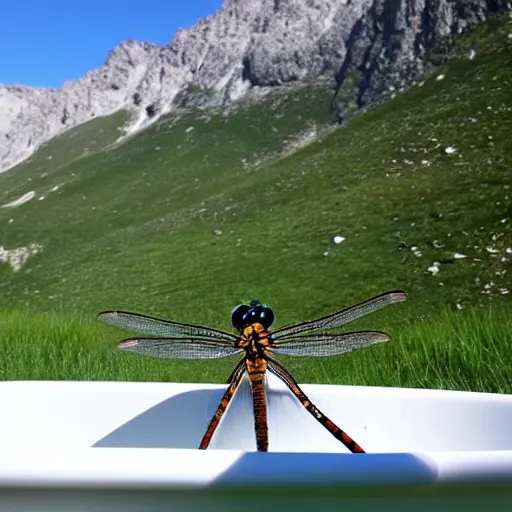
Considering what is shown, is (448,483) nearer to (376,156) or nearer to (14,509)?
(14,509)

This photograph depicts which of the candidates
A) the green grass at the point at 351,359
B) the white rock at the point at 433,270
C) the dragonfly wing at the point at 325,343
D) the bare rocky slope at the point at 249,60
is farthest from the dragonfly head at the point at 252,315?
the bare rocky slope at the point at 249,60

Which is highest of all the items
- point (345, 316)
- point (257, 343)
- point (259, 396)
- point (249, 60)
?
point (249, 60)

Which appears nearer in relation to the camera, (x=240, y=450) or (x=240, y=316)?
(x=240, y=450)

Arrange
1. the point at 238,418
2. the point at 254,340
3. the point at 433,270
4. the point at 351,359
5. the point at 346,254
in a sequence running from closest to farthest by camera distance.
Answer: the point at 254,340, the point at 238,418, the point at 351,359, the point at 433,270, the point at 346,254

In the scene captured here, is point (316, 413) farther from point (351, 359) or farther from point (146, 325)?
point (351, 359)

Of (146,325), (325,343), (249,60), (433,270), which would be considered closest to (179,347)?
(146,325)

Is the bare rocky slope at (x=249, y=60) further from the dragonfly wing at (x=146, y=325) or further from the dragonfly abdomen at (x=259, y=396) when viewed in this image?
the dragonfly abdomen at (x=259, y=396)
